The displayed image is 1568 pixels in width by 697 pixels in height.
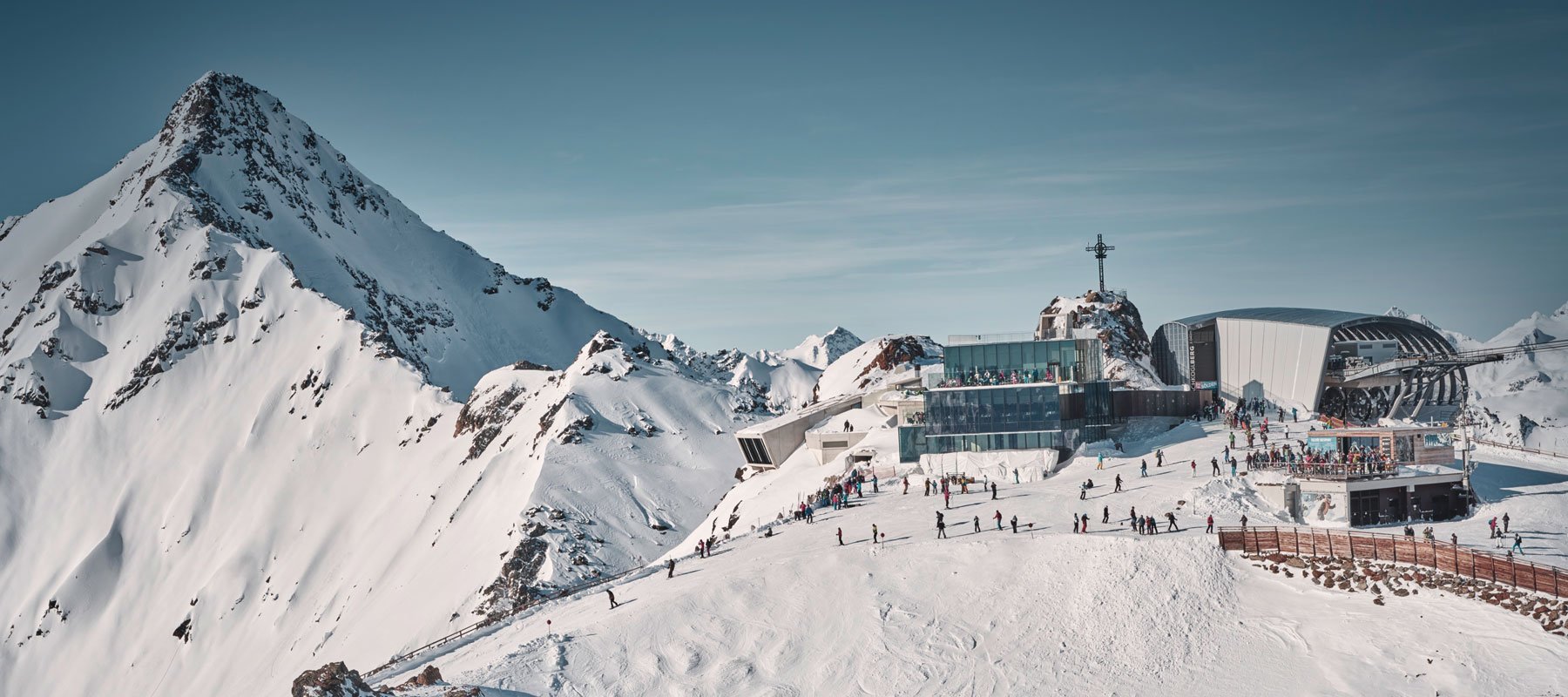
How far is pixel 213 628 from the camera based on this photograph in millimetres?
120000

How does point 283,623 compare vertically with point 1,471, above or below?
below

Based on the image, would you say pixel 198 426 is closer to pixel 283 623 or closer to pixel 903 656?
pixel 283 623

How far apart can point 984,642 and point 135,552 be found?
394ft

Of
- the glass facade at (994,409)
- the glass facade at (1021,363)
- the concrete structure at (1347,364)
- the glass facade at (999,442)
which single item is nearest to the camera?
the glass facade at (999,442)

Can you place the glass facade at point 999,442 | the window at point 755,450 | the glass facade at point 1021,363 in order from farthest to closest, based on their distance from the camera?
the window at point 755,450, the glass facade at point 1021,363, the glass facade at point 999,442

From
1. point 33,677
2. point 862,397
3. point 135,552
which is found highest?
point 862,397

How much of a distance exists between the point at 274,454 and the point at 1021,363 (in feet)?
327

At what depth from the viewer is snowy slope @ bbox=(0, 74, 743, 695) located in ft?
339

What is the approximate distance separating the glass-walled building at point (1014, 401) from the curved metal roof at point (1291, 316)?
13.4 meters

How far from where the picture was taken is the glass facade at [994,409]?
230ft

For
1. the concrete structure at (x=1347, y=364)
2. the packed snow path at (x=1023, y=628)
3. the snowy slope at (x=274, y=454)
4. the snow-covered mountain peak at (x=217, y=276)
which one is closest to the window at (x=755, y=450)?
the snowy slope at (x=274, y=454)

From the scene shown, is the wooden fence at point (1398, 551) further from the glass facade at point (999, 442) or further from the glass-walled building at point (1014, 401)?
the glass-walled building at point (1014, 401)

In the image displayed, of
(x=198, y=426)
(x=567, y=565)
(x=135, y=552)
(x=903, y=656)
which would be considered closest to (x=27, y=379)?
(x=198, y=426)

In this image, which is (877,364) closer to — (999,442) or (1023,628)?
(999,442)
